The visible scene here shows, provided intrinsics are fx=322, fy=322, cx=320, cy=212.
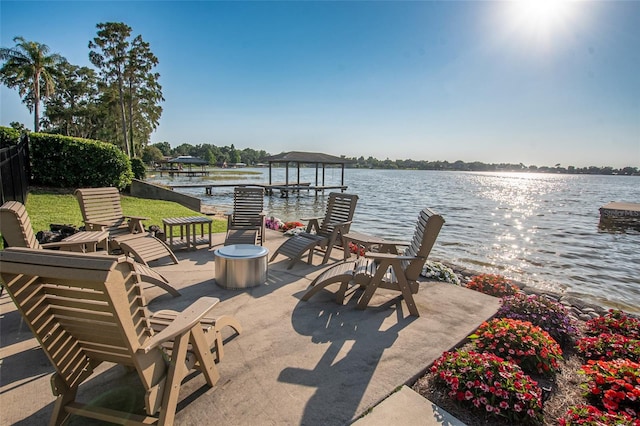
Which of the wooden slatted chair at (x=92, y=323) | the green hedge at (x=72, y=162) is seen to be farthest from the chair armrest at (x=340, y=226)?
the green hedge at (x=72, y=162)

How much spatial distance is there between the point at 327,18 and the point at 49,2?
734cm

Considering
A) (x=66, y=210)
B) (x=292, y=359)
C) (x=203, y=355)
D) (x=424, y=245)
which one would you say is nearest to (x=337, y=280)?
(x=424, y=245)

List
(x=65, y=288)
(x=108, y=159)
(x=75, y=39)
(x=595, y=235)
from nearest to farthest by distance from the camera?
(x=65, y=288), (x=75, y=39), (x=108, y=159), (x=595, y=235)

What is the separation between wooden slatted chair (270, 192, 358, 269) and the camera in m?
5.39

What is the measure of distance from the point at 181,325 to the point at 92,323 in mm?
434

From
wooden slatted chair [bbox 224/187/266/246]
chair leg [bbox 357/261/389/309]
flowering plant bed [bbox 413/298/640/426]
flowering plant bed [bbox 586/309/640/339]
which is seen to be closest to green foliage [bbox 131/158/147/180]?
wooden slatted chair [bbox 224/187/266/246]

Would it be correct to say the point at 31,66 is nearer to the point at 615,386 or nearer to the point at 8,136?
the point at 8,136

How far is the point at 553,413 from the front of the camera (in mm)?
2355

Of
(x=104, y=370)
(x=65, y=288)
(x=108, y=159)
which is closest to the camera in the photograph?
(x=65, y=288)

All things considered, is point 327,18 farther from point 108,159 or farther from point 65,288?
point 65,288

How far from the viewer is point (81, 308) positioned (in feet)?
5.40

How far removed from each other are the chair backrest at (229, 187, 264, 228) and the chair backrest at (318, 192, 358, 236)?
143cm

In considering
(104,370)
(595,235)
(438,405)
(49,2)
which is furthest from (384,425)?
(595,235)

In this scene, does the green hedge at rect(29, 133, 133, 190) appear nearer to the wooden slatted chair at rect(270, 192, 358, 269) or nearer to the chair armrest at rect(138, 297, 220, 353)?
the wooden slatted chair at rect(270, 192, 358, 269)
